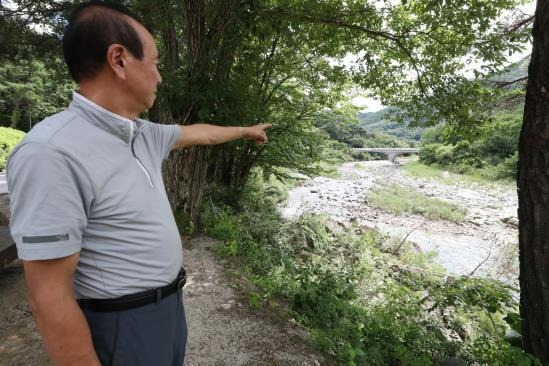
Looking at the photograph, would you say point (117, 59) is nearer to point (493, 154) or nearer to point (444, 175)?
point (444, 175)

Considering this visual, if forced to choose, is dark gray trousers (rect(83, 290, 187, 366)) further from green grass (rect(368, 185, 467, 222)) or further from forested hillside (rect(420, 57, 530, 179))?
green grass (rect(368, 185, 467, 222))

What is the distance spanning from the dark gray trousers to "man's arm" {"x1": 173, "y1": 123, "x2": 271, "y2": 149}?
873mm

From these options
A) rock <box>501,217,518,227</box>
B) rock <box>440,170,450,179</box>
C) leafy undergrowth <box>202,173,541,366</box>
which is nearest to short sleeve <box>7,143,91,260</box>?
leafy undergrowth <box>202,173,541,366</box>

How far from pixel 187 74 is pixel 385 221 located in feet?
40.1

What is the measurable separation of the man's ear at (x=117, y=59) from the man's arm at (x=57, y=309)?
58cm

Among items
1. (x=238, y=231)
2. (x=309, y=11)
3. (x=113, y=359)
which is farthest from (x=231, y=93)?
(x=113, y=359)

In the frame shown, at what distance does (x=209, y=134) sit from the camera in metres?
2.02

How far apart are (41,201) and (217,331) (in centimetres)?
274

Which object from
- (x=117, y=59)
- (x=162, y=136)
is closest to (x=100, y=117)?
(x=117, y=59)

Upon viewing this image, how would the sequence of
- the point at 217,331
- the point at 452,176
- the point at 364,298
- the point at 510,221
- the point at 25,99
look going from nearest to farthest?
the point at 217,331 → the point at 364,298 → the point at 510,221 → the point at 25,99 → the point at 452,176

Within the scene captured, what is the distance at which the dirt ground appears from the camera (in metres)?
2.80

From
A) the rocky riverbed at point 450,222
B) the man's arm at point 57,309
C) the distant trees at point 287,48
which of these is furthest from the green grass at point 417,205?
the man's arm at point 57,309

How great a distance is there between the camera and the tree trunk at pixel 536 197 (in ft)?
7.49

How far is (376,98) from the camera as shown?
22.4 feet
